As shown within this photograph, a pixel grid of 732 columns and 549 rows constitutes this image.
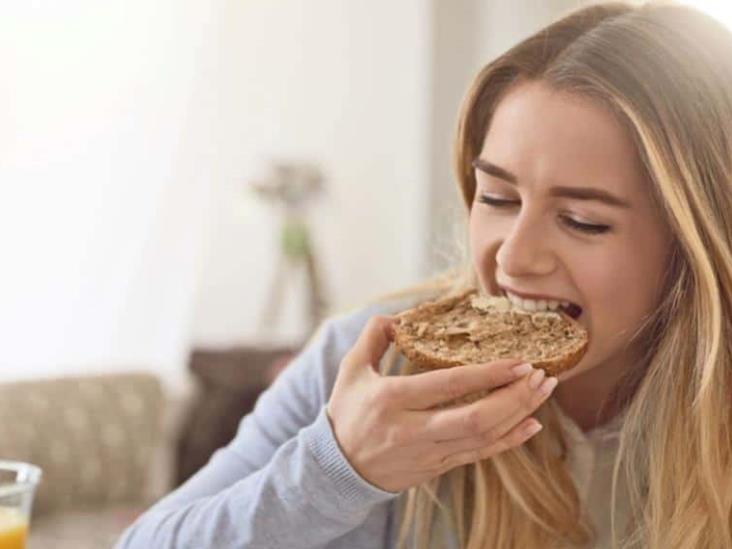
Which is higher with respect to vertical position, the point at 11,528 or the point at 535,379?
the point at 535,379

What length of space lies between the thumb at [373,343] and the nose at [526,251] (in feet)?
0.45

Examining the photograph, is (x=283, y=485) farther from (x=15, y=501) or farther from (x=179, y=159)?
(x=179, y=159)

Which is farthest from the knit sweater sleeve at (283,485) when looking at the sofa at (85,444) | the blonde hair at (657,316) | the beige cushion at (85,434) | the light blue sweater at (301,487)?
the beige cushion at (85,434)

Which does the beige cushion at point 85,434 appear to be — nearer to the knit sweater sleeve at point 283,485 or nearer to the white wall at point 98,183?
the white wall at point 98,183

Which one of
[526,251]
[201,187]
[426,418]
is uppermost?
[526,251]

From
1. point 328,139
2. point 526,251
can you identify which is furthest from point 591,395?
point 328,139

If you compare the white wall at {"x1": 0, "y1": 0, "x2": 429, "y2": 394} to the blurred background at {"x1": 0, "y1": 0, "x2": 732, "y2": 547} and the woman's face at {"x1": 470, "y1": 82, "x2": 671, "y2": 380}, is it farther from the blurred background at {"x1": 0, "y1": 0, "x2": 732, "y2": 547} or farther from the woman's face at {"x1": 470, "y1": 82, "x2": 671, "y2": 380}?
the woman's face at {"x1": 470, "y1": 82, "x2": 671, "y2": 380}

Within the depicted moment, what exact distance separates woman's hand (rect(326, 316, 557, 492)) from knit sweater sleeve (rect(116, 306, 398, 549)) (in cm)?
3

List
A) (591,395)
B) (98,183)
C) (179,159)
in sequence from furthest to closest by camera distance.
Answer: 1. (179,159)
2. (98,183)
3. (591,395)

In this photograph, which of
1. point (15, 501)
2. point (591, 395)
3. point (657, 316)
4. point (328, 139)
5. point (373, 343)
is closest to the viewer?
point (15, 501)

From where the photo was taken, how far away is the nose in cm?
124

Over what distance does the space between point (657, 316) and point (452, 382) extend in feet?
1.11

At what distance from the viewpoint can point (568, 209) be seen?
4.10 feet

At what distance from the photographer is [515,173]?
126 cm
